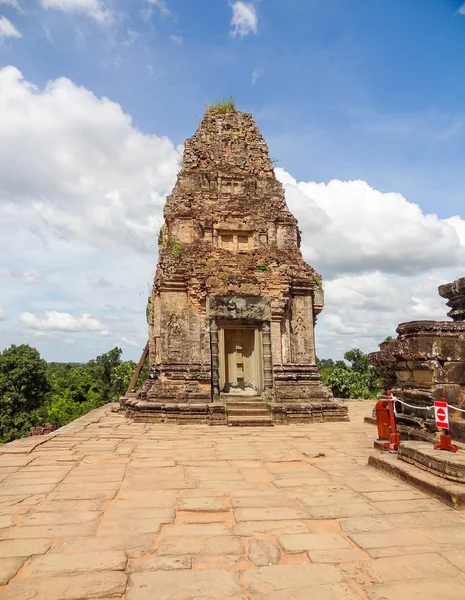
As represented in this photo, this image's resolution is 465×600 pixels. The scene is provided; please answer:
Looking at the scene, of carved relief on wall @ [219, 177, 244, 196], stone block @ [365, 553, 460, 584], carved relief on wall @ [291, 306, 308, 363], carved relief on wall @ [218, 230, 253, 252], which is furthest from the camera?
carved relief on wall @ [219, 177, 244, 196]

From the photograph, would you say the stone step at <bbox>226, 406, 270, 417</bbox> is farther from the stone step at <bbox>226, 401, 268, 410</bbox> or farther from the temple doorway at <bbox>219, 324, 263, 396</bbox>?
the temple doorway at <bbox>219, 324, 263, 396</bbox>

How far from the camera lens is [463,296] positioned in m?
5.88

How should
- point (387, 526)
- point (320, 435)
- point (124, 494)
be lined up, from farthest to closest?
1. point (320, 435)
2. point (124, 494)
3. point (387, 526)

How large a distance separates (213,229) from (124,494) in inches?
360

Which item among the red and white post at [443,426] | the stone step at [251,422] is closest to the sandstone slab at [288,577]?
the red and white post at [443,426]

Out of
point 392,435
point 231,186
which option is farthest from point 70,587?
point 231,186

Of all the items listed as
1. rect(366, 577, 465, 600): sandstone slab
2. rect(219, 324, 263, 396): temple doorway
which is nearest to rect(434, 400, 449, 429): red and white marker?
rect(366, 577, 465, 600): sandstone slab

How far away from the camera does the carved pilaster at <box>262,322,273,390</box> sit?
11250 millimetres

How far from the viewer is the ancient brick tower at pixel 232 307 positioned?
10852mm

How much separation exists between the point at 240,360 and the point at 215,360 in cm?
87

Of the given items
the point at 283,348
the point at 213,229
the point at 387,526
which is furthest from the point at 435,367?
the point at 213,229

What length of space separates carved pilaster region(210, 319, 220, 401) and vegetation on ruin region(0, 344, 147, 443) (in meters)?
10.8

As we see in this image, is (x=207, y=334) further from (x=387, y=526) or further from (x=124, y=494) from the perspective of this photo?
(x=387, y=526)

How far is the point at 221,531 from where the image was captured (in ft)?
10.8
